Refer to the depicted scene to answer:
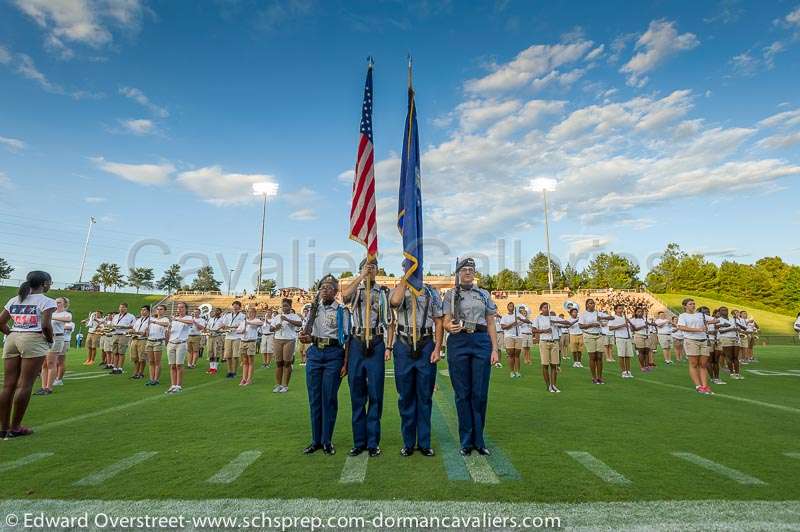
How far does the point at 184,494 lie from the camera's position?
3.83m

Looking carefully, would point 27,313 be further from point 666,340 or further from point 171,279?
point 171,279

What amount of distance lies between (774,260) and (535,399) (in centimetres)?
9205

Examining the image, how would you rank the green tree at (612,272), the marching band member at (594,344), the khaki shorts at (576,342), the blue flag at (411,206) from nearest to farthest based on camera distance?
the blue flag at (411,206), the marching band member at (594,344), the khaki shorts at (576,342), the green tree at (612,272)

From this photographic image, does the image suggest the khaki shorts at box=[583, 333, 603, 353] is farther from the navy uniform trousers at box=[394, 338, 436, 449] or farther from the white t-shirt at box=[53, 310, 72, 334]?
the white t-shirt at box=[53, 310, 72, 334]

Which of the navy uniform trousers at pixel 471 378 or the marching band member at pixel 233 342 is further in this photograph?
the marching band member at pixel 233 342

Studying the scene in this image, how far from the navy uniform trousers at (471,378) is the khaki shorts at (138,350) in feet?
36.8

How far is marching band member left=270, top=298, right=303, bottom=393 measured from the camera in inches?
402

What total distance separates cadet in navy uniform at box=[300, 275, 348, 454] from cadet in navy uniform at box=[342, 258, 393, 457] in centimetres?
15

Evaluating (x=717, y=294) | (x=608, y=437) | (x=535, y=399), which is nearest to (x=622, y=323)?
(x=535, y=399)

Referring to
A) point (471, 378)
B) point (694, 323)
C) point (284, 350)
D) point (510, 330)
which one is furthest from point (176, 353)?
point (694, 323)

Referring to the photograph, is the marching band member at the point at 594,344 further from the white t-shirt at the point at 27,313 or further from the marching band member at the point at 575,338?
the white t-shirt at the point at 27,313

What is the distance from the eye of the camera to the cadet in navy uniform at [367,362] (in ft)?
16.6

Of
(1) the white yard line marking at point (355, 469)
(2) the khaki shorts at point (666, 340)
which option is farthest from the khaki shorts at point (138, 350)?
(2) the khaki shorts at point (666, 340)

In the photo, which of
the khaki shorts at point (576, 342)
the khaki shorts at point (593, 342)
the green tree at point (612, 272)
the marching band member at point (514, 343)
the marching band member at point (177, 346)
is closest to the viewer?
the marching band member at point (177, 346)
